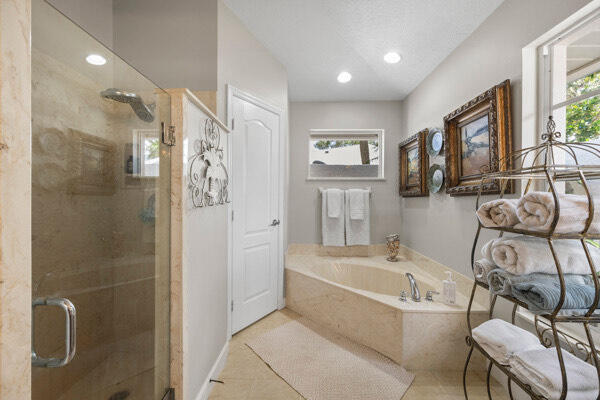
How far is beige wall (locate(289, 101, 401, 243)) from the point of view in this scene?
321 cm

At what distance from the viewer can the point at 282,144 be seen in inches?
105

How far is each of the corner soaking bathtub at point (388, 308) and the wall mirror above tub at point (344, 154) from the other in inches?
43.0

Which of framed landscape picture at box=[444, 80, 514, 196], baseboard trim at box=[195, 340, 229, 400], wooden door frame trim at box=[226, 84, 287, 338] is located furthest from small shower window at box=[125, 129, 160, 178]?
framed landscape picture at box=[444, 80, 514, 196]

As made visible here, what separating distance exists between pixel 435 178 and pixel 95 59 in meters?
2.46

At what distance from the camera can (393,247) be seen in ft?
9.61

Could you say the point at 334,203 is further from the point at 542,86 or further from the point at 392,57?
the point at 542,86

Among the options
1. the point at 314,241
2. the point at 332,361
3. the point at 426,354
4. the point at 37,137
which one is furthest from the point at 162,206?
the point at 314,241

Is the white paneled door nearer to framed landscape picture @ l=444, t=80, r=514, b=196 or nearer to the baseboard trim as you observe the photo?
the baseboard trim

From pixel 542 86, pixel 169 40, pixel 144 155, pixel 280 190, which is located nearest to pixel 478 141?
pixel 542 86

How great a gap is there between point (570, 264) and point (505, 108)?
100cm

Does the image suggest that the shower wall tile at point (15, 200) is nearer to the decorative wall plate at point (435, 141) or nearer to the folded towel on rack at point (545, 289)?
the folded towel on rack at point (545, 289)

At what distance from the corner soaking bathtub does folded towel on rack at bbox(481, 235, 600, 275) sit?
871 mm

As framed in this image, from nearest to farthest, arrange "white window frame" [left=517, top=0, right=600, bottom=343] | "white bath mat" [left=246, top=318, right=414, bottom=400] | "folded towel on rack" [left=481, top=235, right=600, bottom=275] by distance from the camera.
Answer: "folded towel on rack" [left=481, top=235, right=600, bottom=275] → "white window frame" [left=517, top=0, right=600, bottom=343] → "white bath mat" [left=246, top=318, right=414, bottom=400]

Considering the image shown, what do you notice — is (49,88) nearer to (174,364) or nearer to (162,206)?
(162,206)
